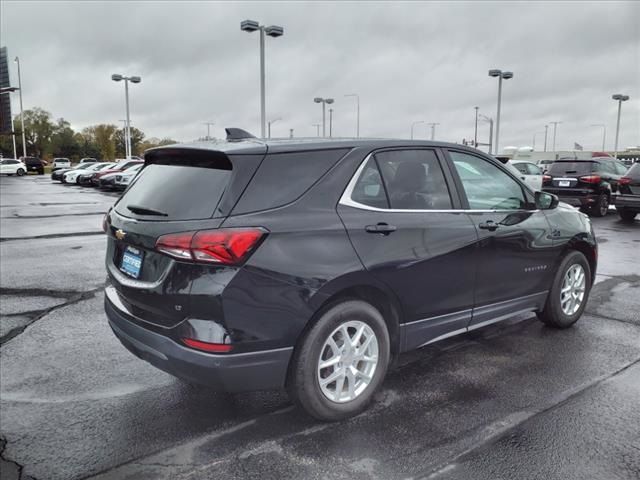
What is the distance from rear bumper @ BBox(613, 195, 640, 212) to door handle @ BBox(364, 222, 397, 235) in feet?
39.0

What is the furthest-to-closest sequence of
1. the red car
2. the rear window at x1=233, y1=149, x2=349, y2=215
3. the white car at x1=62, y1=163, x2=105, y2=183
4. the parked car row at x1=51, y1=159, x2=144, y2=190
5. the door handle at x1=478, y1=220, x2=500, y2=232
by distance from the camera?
the white car at x1=62, y1=163, x2=105, y2=183
the red car
the parked car row at x1=51, y1=159, x2=144, y2=190
the door handle at x1=478, y1=220, x2=500, y2=232
the rear window at x1=233, y1=149, x2=349, y2=215

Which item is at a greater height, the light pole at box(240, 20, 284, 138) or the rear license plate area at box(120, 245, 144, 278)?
the light pole at box(240, 20, 284, 138)

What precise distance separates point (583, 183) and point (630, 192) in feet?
6.15

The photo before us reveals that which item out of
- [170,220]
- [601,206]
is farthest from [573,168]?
[170,220]

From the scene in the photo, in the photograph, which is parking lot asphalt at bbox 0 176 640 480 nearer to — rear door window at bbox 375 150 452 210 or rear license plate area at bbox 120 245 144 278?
rear license plate area at bbox 120 245 144 278

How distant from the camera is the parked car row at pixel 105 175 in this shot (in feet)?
86.8

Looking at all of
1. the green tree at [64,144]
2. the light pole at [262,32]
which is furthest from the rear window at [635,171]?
the green tree at [64,144]

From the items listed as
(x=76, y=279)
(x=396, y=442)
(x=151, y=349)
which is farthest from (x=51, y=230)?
(x=396, y=442)

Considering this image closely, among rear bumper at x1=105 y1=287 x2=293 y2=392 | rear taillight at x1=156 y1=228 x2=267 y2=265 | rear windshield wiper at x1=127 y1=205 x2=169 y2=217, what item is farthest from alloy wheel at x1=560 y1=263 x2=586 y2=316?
rear windshield wiper at x1=127 y1=205 x2=169 y2=217

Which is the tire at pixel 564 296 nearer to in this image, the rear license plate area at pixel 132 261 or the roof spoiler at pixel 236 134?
the roof spoiler at pixel 236 134

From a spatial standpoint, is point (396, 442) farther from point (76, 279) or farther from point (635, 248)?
point (635, 248)

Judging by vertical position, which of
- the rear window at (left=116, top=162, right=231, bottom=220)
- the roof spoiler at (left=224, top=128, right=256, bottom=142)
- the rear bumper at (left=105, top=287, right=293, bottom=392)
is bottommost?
the rear bumper at (left=105, top=287, right=293, bottom=392)

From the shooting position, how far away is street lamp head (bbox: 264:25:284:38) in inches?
906

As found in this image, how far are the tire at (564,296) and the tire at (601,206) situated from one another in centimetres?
1112
